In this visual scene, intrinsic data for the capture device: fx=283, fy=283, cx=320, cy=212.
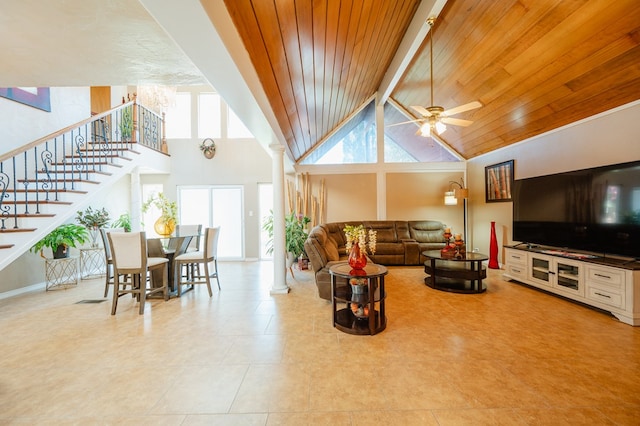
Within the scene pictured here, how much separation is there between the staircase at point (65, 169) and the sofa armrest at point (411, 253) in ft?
19.2

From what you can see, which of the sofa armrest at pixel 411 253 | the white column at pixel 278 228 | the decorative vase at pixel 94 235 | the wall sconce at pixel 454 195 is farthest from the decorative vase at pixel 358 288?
the decorative vase at pixel 94 235

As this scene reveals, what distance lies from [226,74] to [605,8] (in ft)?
11.2

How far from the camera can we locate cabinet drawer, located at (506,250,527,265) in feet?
14.5

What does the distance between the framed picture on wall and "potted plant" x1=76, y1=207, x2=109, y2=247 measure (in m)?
7.82

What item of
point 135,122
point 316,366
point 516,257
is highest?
point 135,122

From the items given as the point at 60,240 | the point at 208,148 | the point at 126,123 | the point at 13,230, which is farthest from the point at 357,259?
the point at 126,123

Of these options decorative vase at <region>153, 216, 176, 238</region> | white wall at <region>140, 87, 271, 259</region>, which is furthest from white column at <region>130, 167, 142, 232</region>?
decorative vase at <region>153, 216, 176, 238</region>

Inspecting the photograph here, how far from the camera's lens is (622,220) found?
127 inches

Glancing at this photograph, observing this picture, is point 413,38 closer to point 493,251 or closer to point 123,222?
point 493,251

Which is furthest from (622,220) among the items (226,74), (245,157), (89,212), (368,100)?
(89,212)

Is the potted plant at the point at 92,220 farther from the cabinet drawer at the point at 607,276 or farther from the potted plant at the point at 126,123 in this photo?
the cabinet drawer at the point at 607,276

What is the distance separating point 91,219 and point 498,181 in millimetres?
8095

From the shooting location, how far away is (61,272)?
5012mm

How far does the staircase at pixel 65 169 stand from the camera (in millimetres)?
3412
